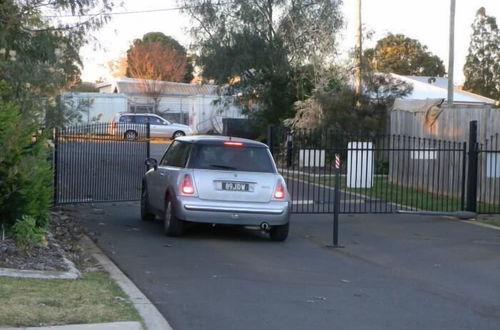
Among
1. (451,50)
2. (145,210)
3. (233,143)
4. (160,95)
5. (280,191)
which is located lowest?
(145,210)

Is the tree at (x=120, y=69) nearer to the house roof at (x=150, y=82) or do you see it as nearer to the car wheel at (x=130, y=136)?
the house roof at (x=150, y=82)

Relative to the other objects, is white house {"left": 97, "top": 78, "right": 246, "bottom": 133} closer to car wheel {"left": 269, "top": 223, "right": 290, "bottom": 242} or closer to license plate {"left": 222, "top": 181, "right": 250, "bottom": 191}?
car wheel {"left": 269, "top": 223, "right": 290, "bottom": 242}

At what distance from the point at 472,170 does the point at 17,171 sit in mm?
9598

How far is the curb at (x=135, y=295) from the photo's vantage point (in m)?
6.85

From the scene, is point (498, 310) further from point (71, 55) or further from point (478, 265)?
point (71, 55)

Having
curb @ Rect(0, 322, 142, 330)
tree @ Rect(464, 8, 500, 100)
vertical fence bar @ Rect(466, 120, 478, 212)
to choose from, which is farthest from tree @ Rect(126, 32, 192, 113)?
curb @ Rect(0, 322, 142, 330)

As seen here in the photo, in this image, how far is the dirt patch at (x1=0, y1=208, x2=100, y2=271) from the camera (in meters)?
8.83

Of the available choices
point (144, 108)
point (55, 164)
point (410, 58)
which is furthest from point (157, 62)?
point (55, 164)

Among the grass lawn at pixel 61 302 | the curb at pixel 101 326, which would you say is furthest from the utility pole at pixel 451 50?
the curb at pixel 101 326

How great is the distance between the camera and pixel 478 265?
10719 mm

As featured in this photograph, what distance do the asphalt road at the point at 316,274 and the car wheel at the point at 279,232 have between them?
0.11 meters

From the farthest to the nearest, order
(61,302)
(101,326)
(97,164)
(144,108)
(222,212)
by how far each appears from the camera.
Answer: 1. (144,108)
2. (97,164)
3. (222,212)
4. (61,302)
5. (101,326)

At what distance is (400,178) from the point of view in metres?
21.9

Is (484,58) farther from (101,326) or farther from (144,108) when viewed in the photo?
(101,326)
